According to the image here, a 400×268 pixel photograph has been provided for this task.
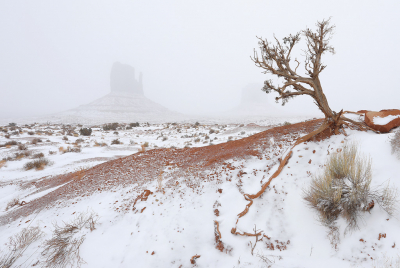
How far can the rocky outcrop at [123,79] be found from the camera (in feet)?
345

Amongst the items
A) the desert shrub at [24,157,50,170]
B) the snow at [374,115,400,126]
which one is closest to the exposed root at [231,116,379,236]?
the snow at [374,115,400,126]

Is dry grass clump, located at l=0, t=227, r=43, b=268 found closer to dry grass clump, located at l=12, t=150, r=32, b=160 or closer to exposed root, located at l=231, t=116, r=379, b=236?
exposed root, located at l=231, t=116, r=379, b=236

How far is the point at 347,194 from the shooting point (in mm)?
Answer: 2715

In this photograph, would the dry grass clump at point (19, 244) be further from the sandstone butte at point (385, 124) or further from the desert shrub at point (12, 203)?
the sandstone butte at point (385, 124)

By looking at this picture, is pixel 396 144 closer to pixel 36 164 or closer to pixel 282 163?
pixel 282 163

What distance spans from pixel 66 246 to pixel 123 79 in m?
118

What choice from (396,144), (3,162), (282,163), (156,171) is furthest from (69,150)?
(396,144)

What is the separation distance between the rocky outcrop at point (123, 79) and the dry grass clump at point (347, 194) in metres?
114

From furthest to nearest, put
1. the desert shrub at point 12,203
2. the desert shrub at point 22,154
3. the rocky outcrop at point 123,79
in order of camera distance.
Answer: the rocky outcrop at point 123,79 < the desert shrub at point 22,154 < the desert shrub at point 12,203

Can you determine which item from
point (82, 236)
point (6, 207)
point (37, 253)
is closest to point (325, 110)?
point (82, 236)

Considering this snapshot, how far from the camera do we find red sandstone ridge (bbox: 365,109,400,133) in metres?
4.36

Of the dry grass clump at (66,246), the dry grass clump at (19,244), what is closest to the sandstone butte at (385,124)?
the dry grass clump at (66,246)

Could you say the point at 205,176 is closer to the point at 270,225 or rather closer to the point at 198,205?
the point at 198,205

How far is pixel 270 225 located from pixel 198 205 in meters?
1.56
